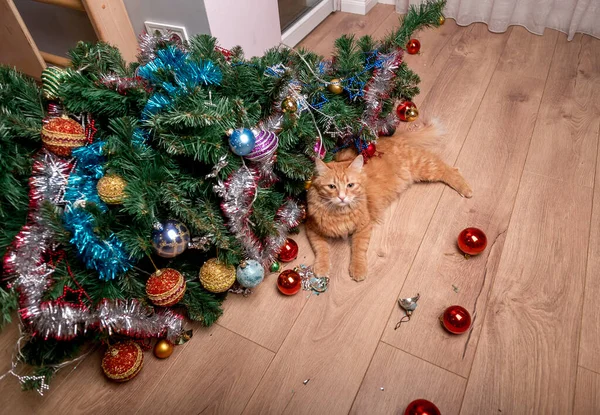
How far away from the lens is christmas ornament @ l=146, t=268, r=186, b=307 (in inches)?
33.5

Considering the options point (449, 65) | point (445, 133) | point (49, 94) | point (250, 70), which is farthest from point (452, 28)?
point (49, 94)

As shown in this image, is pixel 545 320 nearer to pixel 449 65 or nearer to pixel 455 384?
pixel 455 384

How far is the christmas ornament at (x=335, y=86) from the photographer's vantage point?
105 centimetres

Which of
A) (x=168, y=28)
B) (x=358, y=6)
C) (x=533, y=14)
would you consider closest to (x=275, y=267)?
(x=168, y=28)

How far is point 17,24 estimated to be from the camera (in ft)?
4.44

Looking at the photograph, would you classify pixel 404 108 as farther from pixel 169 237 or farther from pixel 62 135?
pixel 62 135

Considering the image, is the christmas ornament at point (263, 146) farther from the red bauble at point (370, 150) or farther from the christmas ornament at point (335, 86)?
the red bauble at point (370, 150)

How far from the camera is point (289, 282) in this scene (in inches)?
41.0

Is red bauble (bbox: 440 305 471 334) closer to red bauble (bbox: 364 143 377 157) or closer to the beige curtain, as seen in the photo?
red bauble (bbox: 364 143 377 157)

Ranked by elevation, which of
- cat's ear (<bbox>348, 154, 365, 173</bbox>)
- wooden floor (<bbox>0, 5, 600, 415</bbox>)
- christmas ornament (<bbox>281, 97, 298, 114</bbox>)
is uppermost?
christmas ornament (<bbox>281, 97, 298, 114</bbox>)

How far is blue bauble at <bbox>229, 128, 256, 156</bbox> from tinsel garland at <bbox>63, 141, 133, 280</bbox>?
0.27 metres

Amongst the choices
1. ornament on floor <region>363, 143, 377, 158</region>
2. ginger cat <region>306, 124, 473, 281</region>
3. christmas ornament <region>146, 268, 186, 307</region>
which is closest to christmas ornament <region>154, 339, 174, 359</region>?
christmas ornament <region>146, 268, 186, 307</region>

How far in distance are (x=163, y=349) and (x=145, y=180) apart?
0.44 m

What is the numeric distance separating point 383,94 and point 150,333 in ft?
2.93
